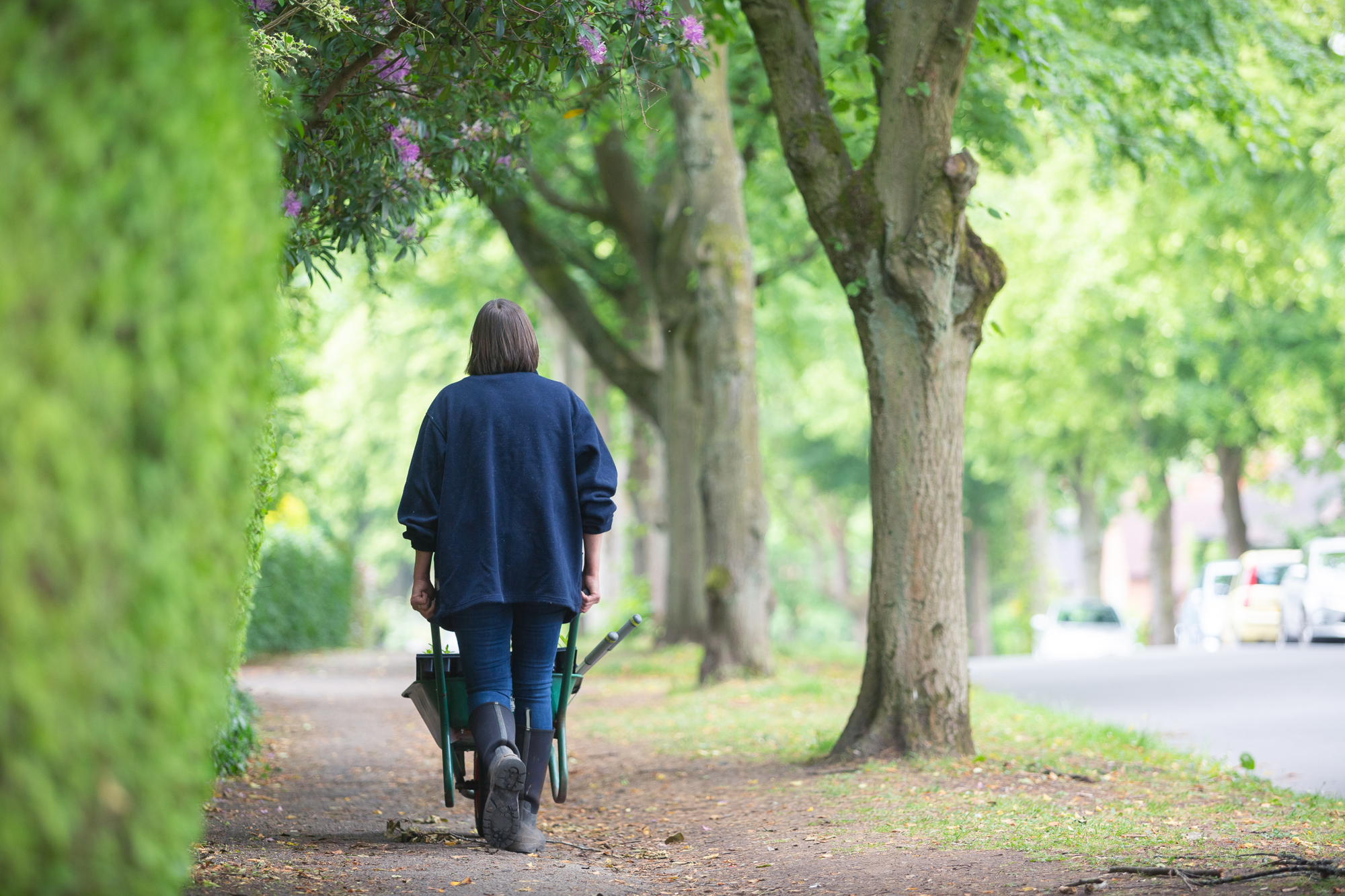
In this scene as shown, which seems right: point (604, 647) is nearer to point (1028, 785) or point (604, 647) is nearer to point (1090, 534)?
point (1028, 785)

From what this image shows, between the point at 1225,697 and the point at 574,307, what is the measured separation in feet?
27.7

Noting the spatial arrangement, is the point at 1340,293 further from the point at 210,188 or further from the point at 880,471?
the point at 210,188

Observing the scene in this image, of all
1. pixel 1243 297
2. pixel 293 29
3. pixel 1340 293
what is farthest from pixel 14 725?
pixel 1243 297

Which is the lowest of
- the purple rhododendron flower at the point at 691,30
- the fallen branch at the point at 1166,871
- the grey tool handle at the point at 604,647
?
the fallen branch at the point at 1166,871

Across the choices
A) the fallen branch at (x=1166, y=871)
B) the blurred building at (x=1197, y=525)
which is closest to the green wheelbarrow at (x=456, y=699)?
the fallen branch at (x=1166, y=871)

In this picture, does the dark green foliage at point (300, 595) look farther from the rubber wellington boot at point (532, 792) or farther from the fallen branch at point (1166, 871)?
the fallen branch at point (1166, 871)

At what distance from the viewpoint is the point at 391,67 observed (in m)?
5.70

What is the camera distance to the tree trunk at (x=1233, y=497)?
1162 inches

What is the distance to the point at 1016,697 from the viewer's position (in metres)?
13.1

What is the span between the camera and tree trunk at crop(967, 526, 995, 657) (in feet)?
118

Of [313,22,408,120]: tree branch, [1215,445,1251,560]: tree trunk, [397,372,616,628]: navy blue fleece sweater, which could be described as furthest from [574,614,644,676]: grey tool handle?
[1215,445,1251,560]: tree trunk

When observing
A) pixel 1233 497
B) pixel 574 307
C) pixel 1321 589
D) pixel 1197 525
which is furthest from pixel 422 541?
pixel 1197 525

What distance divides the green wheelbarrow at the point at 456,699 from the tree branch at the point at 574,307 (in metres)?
10.5

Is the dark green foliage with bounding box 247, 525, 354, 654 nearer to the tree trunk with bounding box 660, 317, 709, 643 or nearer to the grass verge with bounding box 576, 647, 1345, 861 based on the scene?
the tree trunk with bounding box 660, 317, 709, 643
